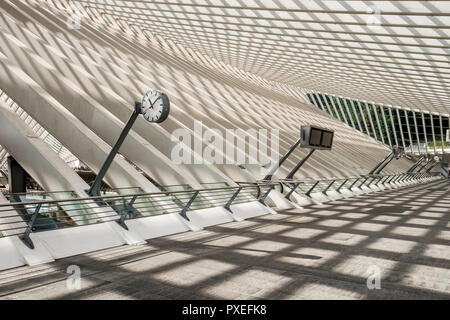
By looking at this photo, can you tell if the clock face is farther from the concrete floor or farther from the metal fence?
the concrete floor

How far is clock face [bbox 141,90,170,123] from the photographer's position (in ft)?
28.2

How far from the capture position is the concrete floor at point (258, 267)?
17.6 ft

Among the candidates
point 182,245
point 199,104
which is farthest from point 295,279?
point 199,104

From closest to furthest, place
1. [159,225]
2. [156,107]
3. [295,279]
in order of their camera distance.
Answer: [295,279], [156,107], [159,225]

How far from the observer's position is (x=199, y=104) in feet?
70.5

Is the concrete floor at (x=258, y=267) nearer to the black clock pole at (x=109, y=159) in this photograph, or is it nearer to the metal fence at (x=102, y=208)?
the metal fence at (x=102, y=208)

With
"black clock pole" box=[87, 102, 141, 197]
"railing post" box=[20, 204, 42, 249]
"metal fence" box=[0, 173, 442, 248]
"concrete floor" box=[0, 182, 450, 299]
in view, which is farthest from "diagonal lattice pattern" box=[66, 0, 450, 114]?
"railing post" box=[20, 204, 42, 249]

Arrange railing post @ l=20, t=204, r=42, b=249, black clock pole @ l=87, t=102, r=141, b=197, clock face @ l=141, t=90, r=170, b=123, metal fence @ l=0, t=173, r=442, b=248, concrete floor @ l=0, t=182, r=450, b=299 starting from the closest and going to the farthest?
concrete floor @ l=0, t=182, r=450, b=299
railing post @ l=20, t=204, r=42, b=249
metal fence @ l=0, t=173, r=442, b=248
clock face @ l=141, t=90, r=170, b=123
black clock pole @ l=87, t=102, r=141, b=197

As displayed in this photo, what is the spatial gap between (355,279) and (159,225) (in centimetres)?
474

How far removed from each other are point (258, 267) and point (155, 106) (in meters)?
3.81

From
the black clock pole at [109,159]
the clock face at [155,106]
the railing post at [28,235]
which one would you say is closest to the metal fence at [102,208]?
the railing post at [28,235]

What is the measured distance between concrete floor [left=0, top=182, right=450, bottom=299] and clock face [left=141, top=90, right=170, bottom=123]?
8.04 feet

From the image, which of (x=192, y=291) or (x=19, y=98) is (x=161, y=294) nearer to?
(x=192, y=291)

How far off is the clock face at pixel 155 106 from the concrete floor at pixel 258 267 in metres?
2.45
